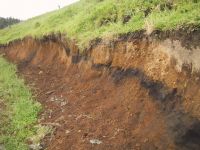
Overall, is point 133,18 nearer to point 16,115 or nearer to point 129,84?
point 129,84

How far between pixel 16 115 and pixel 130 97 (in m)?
4.37

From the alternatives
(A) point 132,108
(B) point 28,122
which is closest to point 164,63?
(A) point 132,108

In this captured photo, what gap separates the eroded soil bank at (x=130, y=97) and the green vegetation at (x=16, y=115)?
1.34ft

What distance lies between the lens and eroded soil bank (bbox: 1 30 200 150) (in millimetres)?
7137

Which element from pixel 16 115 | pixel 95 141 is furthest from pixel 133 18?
pixel 16 115

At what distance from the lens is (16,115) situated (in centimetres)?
1172

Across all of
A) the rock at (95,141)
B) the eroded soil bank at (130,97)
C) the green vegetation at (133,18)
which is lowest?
the rock at (95,141)

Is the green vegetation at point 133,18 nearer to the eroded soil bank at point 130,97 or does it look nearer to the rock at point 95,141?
the eroded soil bank at point 130,97

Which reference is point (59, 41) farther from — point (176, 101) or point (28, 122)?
point (176, 101)

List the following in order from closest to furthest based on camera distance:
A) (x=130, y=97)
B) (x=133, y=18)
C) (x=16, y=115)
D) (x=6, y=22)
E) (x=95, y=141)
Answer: (x=95, y=141) → (x=130, y=97) → (x=133, y=18) → (x=16, y=115) → (x=6, y=22)

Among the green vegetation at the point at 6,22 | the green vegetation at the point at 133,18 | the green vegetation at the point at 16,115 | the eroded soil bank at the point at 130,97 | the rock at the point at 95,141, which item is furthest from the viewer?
the green vegetation at the point at 6,22

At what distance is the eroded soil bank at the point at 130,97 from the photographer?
7137mm

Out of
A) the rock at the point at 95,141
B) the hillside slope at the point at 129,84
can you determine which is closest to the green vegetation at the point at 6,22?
the hillside slope at the point at 129,84

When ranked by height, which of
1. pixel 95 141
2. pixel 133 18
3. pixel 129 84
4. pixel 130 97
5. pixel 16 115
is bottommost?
pixel 16 115
